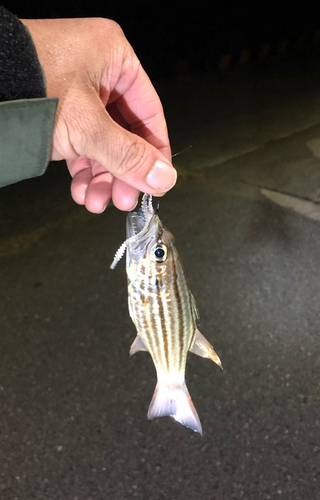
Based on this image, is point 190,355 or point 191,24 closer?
point 190,355

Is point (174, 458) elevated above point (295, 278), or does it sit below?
below

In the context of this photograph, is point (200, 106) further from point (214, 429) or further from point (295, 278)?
point (214, 429)

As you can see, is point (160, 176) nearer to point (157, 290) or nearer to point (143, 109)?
point (157, 290)

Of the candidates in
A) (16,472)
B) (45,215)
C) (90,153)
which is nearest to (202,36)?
(45,215)

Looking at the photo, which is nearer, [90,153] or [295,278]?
[90,153]

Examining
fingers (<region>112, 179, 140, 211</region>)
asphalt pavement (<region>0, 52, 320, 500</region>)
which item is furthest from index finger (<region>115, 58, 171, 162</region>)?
asphalt pavement (<region>0, 52, 320, 500</region>)

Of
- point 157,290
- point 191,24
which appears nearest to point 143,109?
point 157,290

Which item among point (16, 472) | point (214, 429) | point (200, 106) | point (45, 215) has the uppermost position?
point (200, 106)

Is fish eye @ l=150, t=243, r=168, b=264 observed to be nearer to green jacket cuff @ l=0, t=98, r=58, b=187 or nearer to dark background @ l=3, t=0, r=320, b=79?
green jacket cuff @ l=0, t=98, r=58, b=187
